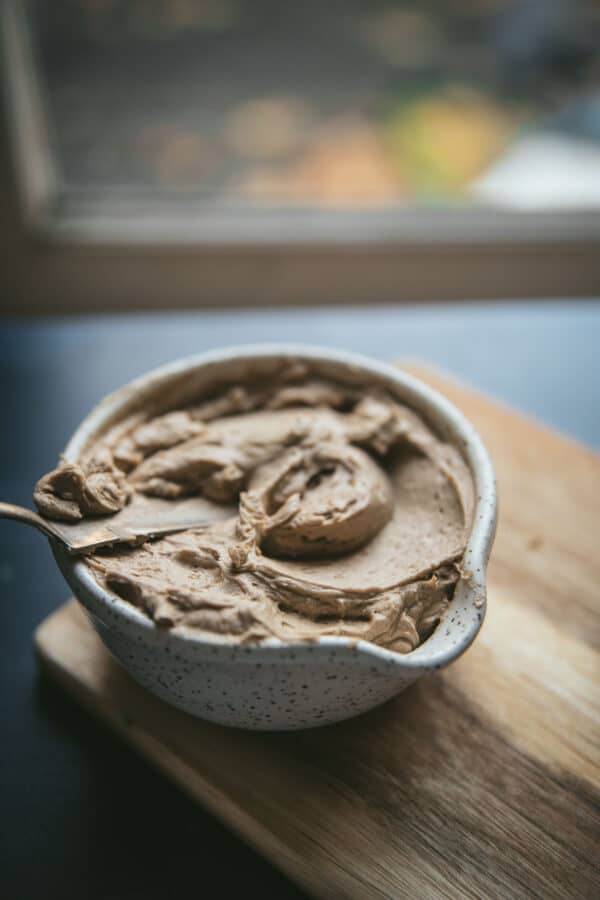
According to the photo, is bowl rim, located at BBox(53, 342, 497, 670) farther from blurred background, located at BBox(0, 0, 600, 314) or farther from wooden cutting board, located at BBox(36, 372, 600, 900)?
blurred background, located at BBox(0, 0, 600, 314)

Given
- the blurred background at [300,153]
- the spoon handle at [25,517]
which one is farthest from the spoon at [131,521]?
the blurred background at [300,153]

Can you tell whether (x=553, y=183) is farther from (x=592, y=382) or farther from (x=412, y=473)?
(x=412, y=473)

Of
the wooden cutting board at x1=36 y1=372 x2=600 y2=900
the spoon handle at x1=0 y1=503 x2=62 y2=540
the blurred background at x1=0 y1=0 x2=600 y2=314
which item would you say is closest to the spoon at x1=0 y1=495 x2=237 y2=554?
the spoon handle at x1=0 y1=503 x2=62 y2=540

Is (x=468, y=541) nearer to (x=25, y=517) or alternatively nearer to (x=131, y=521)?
(x=131, y=521)

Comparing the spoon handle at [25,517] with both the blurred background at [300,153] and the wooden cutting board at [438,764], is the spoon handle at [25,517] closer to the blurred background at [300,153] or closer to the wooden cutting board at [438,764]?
the wooden cutting board at [438,764]

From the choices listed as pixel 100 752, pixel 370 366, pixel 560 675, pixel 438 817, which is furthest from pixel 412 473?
pixel 100 752

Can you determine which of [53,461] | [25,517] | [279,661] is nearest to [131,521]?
[25,517]
